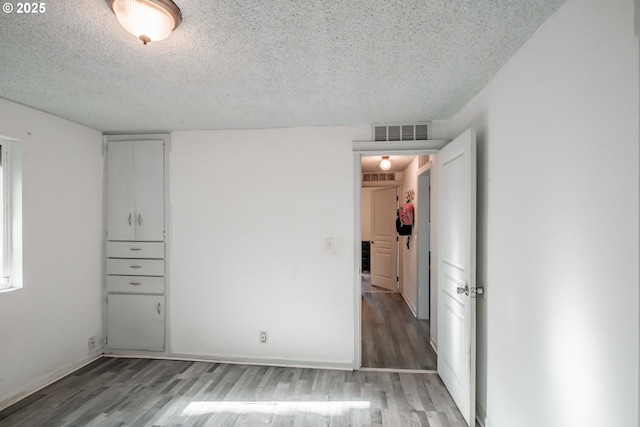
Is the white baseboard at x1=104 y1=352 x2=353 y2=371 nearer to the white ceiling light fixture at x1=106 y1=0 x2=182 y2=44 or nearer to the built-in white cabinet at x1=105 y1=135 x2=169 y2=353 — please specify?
the built-in white cabinet at x1=105 y1=135 x2=169 y2=353

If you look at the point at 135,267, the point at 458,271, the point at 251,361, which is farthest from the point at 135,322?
the point at 458,271

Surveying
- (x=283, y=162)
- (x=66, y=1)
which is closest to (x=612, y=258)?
(x=66, y=1)

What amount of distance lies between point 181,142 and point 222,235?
1.10 meters

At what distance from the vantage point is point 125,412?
2.42 m

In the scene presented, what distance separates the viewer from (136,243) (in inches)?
136

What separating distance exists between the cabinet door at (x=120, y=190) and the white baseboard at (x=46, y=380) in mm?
1269

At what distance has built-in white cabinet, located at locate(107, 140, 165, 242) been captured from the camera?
3.41m

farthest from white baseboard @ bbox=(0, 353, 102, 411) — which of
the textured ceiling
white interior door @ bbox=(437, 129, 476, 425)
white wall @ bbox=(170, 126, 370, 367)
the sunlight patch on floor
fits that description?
white interior door @ bbox=(437, 129, 476, 425)

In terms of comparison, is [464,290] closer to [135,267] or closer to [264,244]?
[264,244]

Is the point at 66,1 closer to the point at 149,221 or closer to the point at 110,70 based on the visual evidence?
the point at 110,70

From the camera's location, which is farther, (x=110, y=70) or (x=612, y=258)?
(x=110, y=70)

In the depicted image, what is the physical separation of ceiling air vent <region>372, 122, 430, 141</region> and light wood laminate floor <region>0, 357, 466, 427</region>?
7.56ft

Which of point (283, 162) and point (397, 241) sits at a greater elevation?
point (283, 162)

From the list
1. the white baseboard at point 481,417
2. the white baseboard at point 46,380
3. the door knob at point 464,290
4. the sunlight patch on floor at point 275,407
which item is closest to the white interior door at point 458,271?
the door knob at point 464,290
